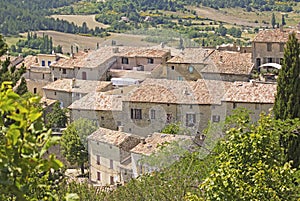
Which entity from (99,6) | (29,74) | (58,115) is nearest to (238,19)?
(99,6)

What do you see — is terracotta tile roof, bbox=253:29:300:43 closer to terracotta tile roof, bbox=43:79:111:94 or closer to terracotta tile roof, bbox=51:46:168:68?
terracotta tile roof, bbox=51:46:168:68

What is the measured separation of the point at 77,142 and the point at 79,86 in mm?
7691

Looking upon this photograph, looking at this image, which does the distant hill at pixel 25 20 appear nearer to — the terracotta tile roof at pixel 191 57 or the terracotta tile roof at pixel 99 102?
the terracotta tile roof at pixel 191 57

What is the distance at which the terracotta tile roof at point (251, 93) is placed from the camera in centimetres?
2848

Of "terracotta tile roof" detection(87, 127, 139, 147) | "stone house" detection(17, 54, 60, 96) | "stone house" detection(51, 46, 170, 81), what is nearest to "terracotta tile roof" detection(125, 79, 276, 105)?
"terracotta tile roof" detection(87, 127, 139, 147)

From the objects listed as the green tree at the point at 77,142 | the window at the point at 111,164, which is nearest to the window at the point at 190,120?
the green tree at the point at 77,142

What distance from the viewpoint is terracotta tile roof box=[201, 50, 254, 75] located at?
3491 centimetres

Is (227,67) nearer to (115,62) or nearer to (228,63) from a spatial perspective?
(228,63)

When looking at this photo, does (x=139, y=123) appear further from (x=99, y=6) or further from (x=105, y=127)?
(x=99, y=6)

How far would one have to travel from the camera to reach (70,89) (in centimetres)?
3650

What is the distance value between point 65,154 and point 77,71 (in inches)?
437

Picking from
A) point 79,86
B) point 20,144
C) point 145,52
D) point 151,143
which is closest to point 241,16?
point 145,52

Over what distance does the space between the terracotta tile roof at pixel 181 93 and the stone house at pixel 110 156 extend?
10.3 feet

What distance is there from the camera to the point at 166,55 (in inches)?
1503
